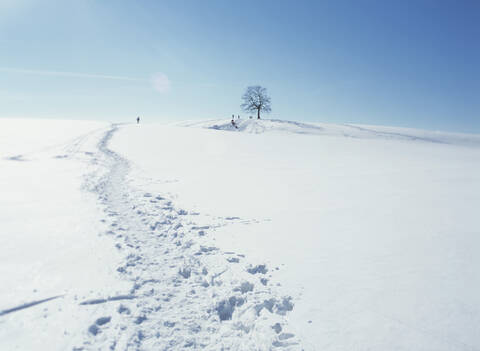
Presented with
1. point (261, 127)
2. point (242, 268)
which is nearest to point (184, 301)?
point (242, 268)

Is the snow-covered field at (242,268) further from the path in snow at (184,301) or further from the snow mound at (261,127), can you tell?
the snow mound at (261,127)

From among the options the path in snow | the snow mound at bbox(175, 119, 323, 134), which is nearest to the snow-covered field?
the path in snow

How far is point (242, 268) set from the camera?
478 centimetres

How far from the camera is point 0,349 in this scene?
2.87 m

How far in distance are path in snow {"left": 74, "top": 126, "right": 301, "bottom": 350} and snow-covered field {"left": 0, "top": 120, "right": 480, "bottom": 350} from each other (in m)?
0.02

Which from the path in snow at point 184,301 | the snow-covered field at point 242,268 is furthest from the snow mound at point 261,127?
the path in snow at point 184,301

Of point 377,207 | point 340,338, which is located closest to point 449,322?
point 340,338

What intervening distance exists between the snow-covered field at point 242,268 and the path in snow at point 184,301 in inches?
0.8

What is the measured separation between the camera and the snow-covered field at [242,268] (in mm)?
3168

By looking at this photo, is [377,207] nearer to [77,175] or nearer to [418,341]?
[418,341]

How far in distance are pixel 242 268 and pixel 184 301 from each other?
1.23 meters

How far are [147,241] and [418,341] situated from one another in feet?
16.2

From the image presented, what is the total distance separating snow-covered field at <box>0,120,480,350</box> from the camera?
3.17m

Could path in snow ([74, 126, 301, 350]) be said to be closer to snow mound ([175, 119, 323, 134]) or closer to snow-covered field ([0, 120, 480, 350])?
snow-covered field ([0, 120, 480, 350])
